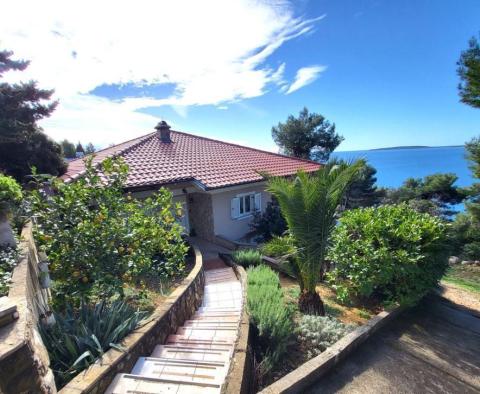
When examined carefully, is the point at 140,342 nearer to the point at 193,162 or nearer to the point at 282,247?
the point at 282,247

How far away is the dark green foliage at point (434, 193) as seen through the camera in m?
24.8

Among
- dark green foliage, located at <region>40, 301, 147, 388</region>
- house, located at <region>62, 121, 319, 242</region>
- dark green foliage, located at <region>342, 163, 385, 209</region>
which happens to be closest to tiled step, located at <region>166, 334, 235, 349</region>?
dark green foliage, located at <region>40, 301, 147, 388</region>

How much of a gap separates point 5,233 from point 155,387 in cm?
363

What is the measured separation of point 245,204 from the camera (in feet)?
45.5

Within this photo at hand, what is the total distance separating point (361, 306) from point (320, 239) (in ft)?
8.78

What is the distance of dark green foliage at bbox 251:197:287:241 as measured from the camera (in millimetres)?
12930

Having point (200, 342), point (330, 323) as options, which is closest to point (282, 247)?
point (330, 323)

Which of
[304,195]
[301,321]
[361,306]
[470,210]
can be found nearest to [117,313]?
[301,321]

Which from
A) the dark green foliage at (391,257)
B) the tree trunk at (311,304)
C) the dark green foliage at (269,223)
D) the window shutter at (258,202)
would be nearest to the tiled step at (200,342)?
the tree trunk at (311,304)

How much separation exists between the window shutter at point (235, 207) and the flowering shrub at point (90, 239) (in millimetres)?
7650

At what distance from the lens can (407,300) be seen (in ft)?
19.2

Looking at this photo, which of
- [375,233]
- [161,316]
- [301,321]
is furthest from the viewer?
[375,233]

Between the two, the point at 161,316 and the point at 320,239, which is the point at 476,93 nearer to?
the point at 320,239

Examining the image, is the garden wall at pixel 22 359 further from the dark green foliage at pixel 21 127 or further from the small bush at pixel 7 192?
the dark green foliage at pixel 21 127
